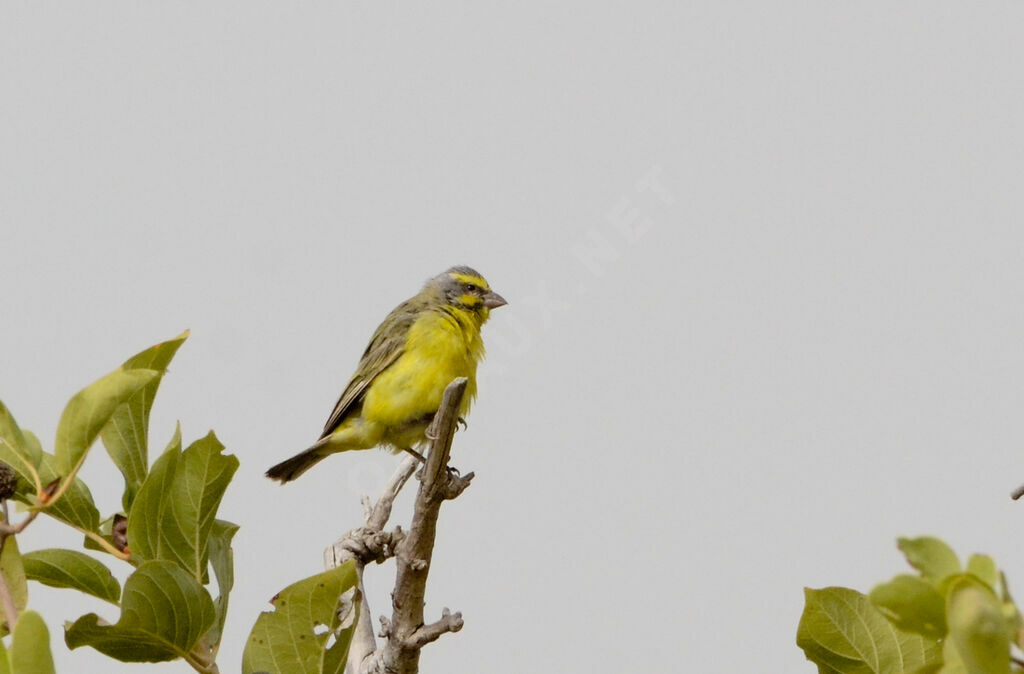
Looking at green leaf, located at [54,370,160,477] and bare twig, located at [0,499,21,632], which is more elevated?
green leaf, located at [54,370,160,477]

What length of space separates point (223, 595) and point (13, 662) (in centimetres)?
112

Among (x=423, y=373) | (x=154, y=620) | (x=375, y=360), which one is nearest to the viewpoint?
(x=154, y=620)

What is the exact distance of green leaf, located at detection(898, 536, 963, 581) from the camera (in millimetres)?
1310

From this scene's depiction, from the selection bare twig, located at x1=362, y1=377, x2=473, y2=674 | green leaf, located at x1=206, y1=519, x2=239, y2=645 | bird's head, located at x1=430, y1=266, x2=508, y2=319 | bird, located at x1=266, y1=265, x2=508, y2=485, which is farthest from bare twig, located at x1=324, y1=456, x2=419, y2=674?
bird's head, located at x1=430, y1=266, x2=508, y2=319

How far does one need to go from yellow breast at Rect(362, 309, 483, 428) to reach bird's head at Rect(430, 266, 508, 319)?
0.29 metres

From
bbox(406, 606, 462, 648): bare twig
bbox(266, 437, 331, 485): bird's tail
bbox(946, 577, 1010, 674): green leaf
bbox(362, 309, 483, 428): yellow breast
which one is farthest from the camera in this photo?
bbox(266, 437, 331, 485): bird's tail

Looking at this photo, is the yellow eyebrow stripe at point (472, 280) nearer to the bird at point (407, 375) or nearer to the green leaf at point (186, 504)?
the bird at point (407, 375)

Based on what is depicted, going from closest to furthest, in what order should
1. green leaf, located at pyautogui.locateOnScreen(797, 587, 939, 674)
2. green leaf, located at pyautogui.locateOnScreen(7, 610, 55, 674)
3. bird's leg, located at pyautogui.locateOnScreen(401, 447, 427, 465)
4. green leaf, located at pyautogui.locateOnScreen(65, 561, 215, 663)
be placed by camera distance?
green leaf, located at pyautogui.locateOnScreen(7, 610, 55, 674) → green leaf, located at pyautogui.locateOnScreen(797, 587, 939, 674) → green leaf, located at pyautogui.locateOnScreen(65, 561, 215, 663) → bird's leg, located at pyautogui.locateOnScreen(401, 447, 427, 465)

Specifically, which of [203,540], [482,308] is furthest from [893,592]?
[482,308]

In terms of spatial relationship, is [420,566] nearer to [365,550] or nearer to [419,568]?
[419,568]

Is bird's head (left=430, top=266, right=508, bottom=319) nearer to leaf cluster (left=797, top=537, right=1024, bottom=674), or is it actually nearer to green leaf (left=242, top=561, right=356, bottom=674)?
green leaf (left=242, top=561, right=356, bottom=674)

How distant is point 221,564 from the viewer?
9.41 ft

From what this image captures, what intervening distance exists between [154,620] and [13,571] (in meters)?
0.40

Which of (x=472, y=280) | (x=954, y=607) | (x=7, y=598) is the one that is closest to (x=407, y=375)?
(x=472, y=280)
